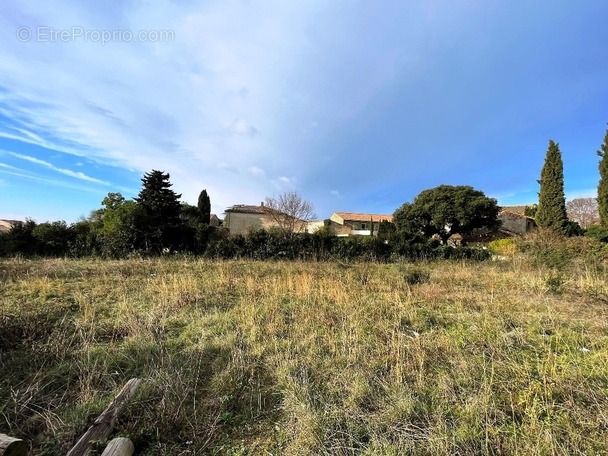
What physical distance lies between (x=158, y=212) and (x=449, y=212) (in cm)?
2112

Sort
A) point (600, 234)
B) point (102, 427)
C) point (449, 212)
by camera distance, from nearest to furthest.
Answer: point (102, 427)
point (600, 234)
point (449, 212)

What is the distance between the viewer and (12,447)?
68.6 inches

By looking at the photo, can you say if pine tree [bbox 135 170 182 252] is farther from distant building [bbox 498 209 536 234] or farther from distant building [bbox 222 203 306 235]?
distant building [bbox 498 209 536 234]

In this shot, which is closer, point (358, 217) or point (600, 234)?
point (600, 234)

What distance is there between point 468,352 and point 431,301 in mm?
2461

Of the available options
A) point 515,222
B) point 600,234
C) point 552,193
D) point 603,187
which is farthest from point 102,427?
point 515,222

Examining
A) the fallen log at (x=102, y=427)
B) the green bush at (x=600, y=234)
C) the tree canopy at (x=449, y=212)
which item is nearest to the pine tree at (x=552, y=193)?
the tree canopy at (x=449, y=212)

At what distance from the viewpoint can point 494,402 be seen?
2.43 metres

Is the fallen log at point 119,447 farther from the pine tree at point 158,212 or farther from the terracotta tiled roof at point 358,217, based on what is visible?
the terracotta tiled roof at point 358,217

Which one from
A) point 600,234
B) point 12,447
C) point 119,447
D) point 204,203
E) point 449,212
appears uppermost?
point 204,203

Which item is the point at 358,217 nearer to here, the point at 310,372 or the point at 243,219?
the point at 243,219

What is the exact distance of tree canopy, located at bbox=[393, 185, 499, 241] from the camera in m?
25.3

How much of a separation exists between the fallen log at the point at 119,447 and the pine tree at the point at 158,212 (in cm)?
1150

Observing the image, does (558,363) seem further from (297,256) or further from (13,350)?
(297,256)
